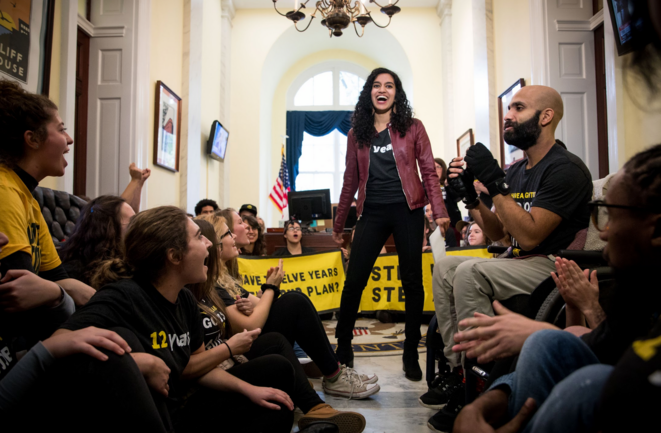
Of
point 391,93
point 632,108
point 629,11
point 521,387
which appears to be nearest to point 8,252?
point 521,387

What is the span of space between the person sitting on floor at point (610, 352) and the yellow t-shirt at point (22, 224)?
3.92ft

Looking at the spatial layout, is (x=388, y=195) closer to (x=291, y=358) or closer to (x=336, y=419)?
(x=291, y=358)

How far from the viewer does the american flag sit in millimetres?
9406

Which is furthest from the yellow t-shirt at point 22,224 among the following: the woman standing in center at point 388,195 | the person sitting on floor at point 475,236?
the person sitting on floor at point 475,236

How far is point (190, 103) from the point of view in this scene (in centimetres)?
600

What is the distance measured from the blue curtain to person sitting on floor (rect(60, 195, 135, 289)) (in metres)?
9.08

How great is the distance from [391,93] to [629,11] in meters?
2.26

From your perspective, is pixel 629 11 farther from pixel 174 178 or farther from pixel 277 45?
pixel 277 45

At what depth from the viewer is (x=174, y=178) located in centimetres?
578

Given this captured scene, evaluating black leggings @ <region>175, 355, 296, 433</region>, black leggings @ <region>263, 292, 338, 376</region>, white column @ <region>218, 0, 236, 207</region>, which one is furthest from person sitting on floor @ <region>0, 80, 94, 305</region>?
white column @ <region>218, 0, 236, 207</region>

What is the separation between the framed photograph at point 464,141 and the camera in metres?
6.33

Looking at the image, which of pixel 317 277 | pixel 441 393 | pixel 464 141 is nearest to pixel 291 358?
pixel 441 393

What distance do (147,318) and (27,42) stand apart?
9.34ft

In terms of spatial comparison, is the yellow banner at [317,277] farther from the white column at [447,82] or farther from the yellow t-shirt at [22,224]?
the white column at [447,82]
